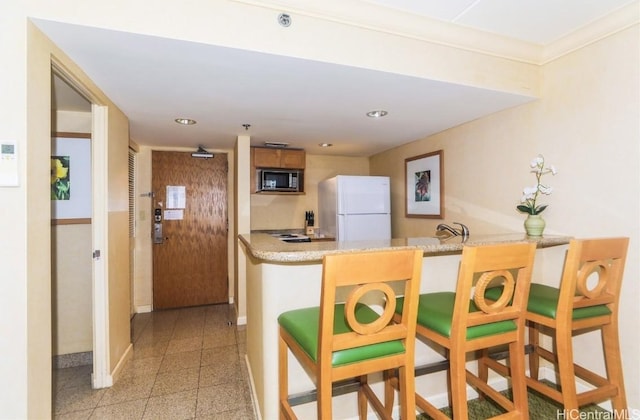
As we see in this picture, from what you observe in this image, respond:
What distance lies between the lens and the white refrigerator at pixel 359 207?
3.64 metres

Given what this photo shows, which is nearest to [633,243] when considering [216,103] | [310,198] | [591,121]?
[591,121]

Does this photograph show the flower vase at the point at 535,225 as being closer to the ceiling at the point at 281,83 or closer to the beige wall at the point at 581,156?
the beige wall at the point at 581,156

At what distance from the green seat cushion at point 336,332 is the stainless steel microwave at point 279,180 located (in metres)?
2.50

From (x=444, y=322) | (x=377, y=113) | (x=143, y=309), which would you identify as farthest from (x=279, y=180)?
(x=444, y=322)

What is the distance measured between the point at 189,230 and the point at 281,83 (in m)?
2.82

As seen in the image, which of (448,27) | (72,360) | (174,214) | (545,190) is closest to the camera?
(448,27)

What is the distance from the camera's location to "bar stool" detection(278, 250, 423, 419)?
1122 mm

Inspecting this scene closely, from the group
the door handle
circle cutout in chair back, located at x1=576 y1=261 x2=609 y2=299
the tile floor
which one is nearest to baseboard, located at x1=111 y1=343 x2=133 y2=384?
the tile floor

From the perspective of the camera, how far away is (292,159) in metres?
4.00

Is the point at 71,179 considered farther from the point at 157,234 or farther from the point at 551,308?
the point at 551,308

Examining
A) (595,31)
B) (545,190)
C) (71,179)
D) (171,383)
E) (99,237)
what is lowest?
(171,383)

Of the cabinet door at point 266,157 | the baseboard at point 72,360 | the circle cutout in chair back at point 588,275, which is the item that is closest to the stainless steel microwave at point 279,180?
the cabinet door at point 266,157

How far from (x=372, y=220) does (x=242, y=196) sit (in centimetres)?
156

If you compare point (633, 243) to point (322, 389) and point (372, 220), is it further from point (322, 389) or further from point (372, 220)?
point (372, 220)
